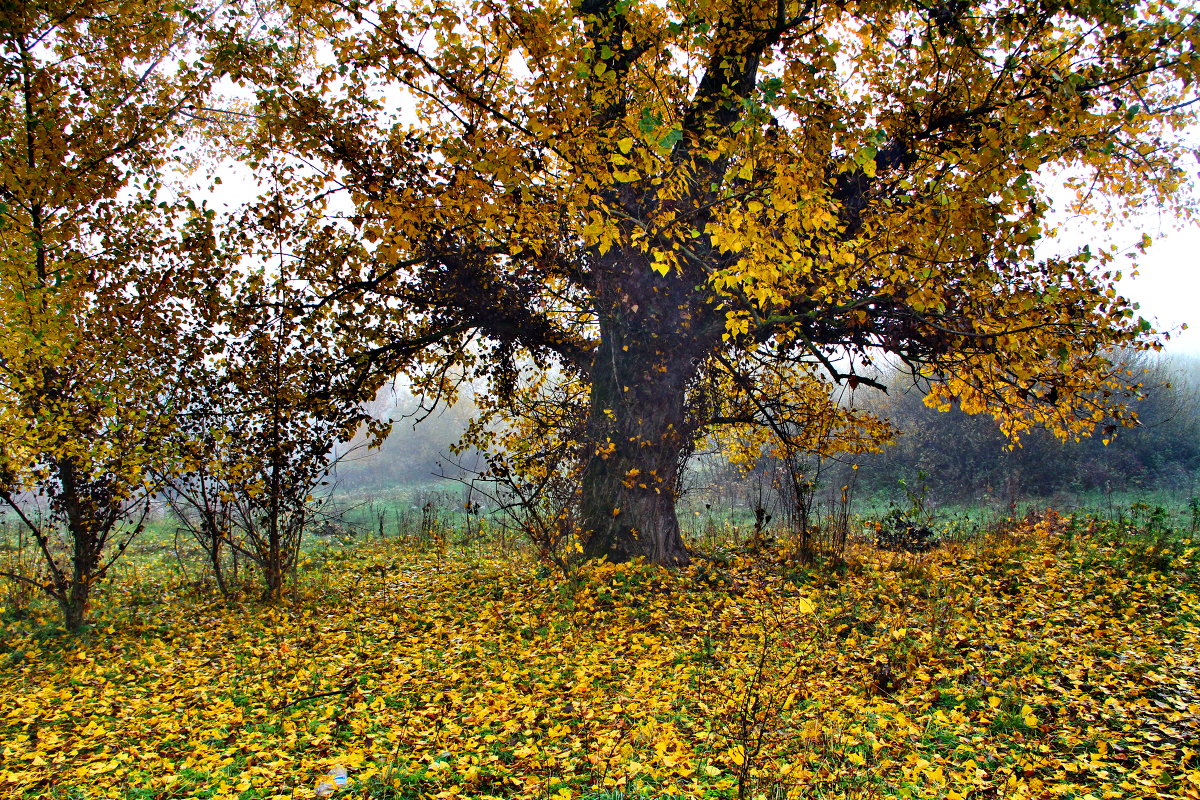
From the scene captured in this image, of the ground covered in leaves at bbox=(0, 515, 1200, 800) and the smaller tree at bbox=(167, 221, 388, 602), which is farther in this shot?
the smaller tree at bbox=(167, 221, 388, 602)

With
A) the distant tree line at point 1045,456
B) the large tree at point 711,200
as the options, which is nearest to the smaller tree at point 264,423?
the large tree at point 711,200

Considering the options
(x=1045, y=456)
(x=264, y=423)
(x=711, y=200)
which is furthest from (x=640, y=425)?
(x=1045, y=456)

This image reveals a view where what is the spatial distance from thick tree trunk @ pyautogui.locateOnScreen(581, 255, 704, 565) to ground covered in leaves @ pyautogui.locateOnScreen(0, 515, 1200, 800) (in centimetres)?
65

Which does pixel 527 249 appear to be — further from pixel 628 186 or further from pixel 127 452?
pixel 127 452

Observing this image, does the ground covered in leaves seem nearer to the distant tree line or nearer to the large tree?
the large tree

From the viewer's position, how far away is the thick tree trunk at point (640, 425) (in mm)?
7375

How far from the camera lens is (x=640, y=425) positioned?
24.9ft

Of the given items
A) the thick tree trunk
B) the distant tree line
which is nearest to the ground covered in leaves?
the thick tree trunk

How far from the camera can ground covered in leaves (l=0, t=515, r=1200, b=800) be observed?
135 inches

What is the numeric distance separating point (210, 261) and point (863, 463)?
53.6 ft

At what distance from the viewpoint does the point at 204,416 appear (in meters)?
6.76

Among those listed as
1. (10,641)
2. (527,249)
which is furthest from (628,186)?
(10,641)

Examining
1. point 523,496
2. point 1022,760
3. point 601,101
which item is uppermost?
point 601,101

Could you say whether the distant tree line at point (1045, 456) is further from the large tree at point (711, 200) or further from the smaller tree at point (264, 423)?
the smaller tree at point (264, 423)
